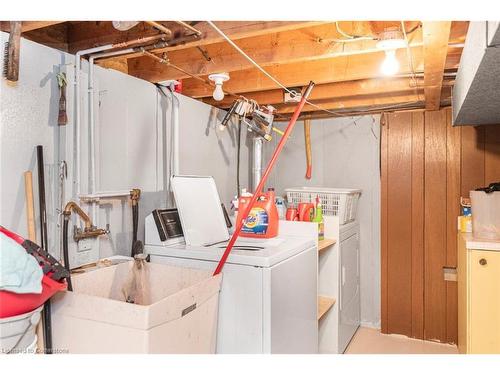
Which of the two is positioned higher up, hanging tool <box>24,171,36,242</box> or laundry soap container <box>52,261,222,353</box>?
→ hanging tool <box>24,171,36,242</box>

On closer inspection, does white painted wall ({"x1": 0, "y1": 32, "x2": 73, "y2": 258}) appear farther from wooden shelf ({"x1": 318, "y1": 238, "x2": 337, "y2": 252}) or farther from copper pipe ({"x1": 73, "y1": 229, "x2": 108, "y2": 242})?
wooden shelf ({"x1": 318, "y1": 238, "x2": 337, "y2": 252})

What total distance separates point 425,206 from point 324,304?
4.37 feet

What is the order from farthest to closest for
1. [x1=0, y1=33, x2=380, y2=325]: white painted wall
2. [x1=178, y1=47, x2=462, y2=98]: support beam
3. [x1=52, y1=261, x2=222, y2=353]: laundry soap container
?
[x1=178, y1=47, x2=462, y2=98]: support beam → [x1=0, y1=33, x2=380, y2=325]: white painted wall → [x1=52, y1=261, x2=222, y2=353]: laundry soap container

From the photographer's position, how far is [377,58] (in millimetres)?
2449

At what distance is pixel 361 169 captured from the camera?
373cm

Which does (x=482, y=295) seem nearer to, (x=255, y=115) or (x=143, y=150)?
(x=255, y=115)

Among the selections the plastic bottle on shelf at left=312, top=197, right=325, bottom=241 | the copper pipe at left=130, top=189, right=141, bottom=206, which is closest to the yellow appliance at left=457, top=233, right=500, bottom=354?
the plastic bottle on shelf at left=312, top=197, right=325, bottom=241

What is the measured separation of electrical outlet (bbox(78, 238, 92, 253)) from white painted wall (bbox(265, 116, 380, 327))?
2435 millimetres

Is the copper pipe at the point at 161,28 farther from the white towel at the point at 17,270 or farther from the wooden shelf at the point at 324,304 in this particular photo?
the wooden shelf at the point at 324,304

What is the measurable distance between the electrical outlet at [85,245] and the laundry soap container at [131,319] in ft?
0.53

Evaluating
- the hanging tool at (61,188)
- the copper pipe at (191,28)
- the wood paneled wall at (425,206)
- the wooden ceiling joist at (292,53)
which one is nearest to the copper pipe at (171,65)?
the wooden ceiling joist at (292,53)

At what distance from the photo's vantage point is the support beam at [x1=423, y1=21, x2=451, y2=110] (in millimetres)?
1516

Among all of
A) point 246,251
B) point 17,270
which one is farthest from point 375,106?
point 17,270
